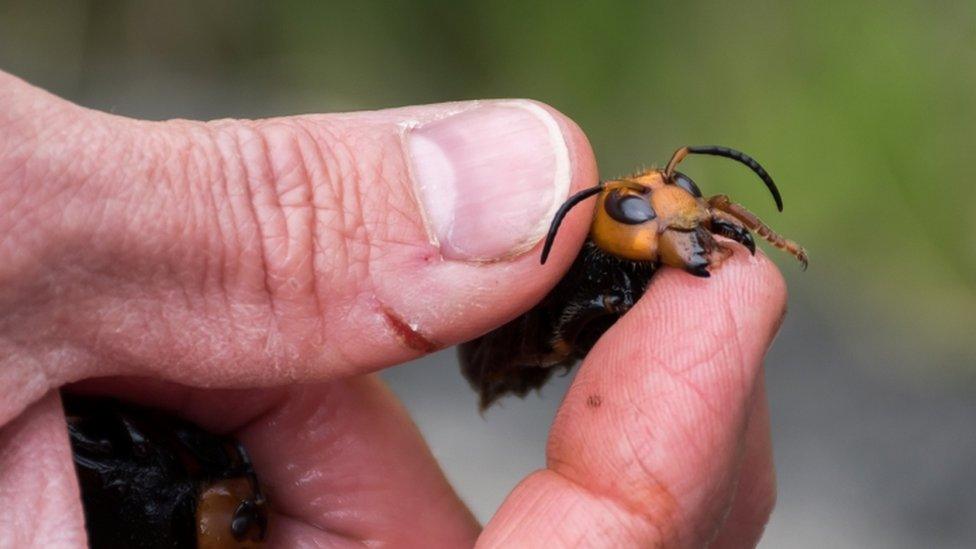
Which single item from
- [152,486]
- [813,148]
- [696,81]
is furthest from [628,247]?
[696,81]

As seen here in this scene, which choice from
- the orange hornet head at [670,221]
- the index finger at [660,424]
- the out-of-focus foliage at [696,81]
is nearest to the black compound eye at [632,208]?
the orange hornet head at [670,221]

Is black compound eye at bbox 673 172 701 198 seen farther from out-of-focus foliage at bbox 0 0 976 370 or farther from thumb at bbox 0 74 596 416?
out-of-focus foliage at bbox 0 0 976 370

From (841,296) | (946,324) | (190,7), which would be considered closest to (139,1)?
(190,7)

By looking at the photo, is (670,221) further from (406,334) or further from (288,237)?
(288,237)

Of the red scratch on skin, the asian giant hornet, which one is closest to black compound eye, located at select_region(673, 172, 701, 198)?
the red scratch on skin

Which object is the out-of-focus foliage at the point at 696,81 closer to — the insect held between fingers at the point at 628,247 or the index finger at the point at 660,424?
the insect held between fingers at the point at 628,247

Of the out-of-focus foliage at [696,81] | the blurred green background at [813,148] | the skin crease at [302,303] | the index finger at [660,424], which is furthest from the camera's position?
the out-of-focus foliage at [696,81]
